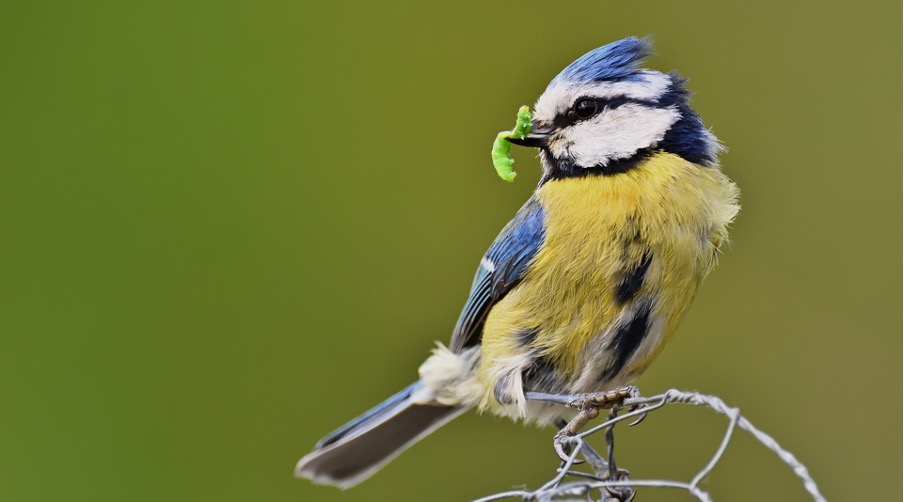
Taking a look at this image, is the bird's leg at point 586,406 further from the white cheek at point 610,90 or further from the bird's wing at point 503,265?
the white cheek at point 610,90

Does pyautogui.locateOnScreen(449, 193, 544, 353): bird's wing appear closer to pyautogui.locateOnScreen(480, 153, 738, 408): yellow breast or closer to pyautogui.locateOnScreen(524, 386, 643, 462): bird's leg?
pyautogui.locateOnScreen(480, 153, 738, 408): yellow breast

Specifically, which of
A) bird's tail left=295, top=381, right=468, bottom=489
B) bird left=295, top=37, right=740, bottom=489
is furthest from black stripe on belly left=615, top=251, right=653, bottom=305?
bird's tail left=295, top=381, right=468, bottom=489

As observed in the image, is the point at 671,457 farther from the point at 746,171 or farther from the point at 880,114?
the point at 880,114

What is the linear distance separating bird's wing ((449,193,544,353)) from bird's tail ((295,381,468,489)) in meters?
0.20

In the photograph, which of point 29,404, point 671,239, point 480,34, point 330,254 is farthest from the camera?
point 480,34

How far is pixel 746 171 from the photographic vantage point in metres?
2.75

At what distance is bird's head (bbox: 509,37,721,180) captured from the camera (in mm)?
1727

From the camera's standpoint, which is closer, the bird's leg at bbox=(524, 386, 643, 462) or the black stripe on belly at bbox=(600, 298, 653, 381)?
the bird's leg at bbox=(524, 386, 643, 462)

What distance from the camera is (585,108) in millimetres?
1756

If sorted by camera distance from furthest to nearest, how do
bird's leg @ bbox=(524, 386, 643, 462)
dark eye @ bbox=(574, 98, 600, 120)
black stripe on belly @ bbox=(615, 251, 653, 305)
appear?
dark eye @ bbox=(574, 98, 600, 120)
black stripe on belly @ bbox=(615, 251, 653, 305)
bird's leg @ bbox=(524, 386, 643, 462)

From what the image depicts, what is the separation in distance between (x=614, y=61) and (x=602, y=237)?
0.30 m

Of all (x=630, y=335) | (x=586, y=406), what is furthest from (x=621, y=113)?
(x=586, y=406)

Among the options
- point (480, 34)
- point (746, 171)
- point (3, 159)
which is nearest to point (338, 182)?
point (480, 34)

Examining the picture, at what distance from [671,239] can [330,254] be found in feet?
4.27
